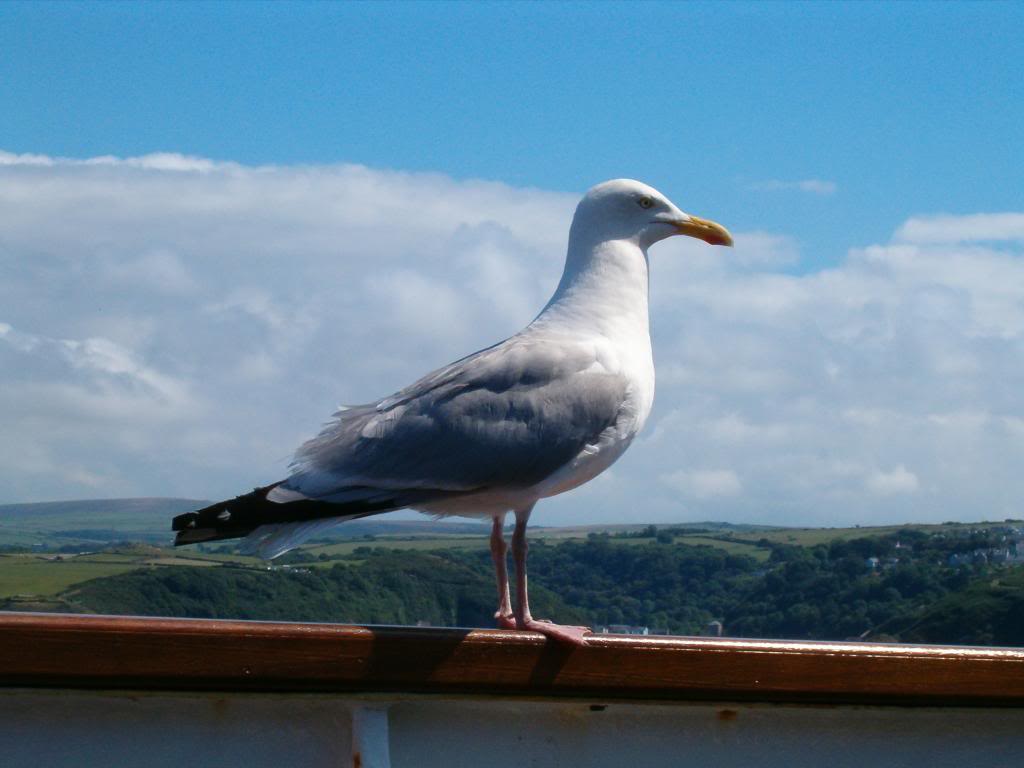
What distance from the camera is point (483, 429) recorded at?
357cm

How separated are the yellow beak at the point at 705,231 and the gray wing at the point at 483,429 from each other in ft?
2.45

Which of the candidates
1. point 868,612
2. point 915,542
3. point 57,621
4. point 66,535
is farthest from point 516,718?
point 915,542

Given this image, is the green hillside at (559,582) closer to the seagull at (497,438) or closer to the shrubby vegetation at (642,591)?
the shrubby vegetation at (642,591)

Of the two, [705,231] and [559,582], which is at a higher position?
[705,231]

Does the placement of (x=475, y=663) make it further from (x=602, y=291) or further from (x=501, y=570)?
(x=602, y=291)

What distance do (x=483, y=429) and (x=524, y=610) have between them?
0.53 metres

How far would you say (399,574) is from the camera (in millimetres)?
6465

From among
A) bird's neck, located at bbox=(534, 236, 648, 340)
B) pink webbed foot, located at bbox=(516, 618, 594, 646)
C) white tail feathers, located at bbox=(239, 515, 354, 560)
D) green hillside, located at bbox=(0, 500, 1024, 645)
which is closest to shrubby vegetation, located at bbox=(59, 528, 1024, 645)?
green hillside, located at bbox=(0, 500, 1024, 645)

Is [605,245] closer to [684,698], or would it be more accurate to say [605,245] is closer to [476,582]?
[684,698]

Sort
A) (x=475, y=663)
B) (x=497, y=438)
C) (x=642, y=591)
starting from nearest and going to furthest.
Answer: (x=475, y=663) < (x=497, y=438) < (x=642, y=591)

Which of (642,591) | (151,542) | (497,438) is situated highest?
(497,438)

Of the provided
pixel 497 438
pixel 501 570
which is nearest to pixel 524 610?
pixel 501 570

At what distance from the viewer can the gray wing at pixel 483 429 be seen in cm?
351

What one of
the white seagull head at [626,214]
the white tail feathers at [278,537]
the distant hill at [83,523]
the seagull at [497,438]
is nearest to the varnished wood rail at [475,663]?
the seagull at [497,438]
